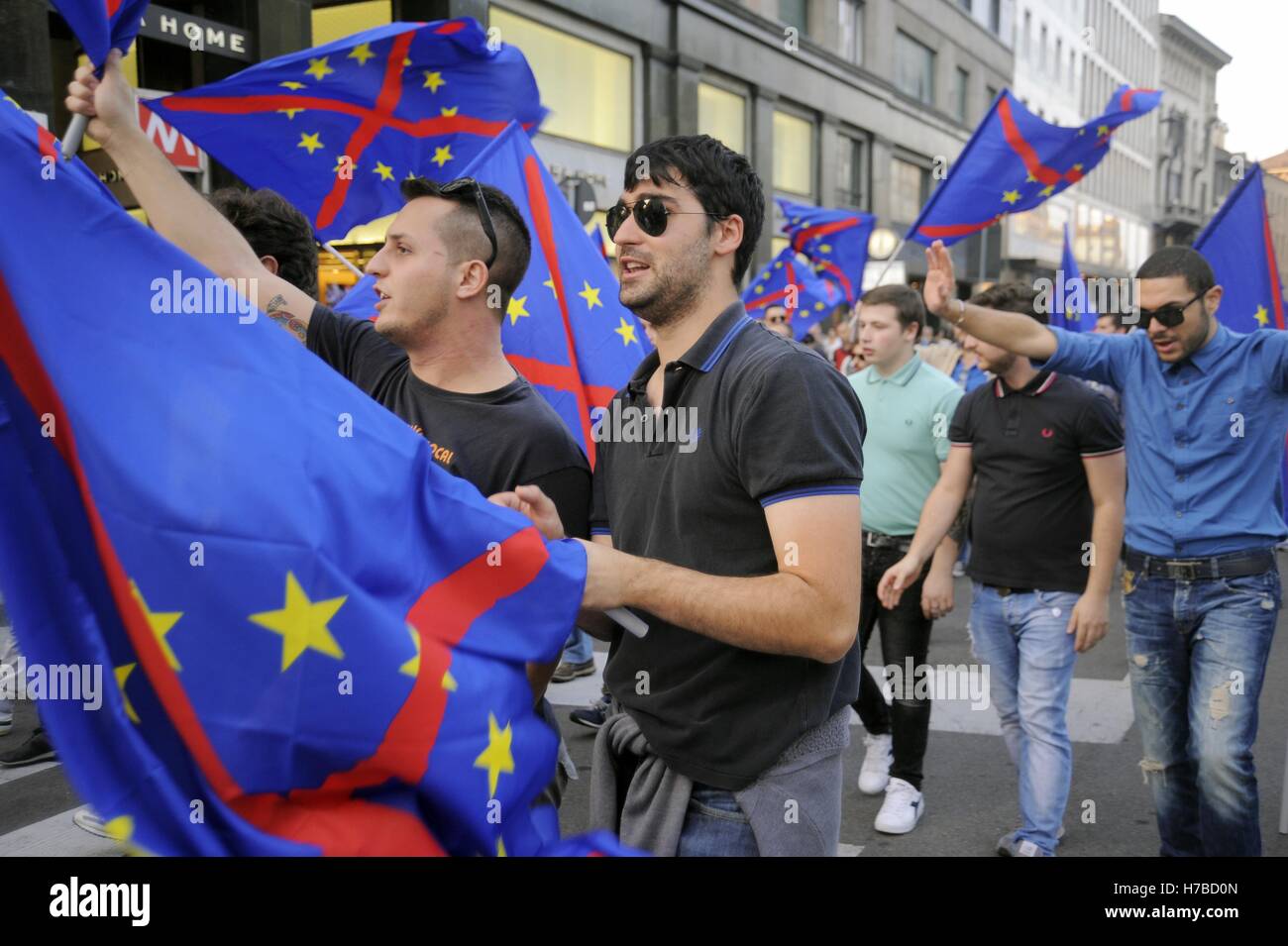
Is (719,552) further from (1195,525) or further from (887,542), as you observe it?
(887,542)

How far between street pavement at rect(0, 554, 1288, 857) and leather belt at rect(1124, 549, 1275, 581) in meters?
1.03

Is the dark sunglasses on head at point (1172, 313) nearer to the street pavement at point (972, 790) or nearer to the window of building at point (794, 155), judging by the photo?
the street pavement at point (972, 790)

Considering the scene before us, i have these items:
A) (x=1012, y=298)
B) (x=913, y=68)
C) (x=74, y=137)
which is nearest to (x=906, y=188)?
(x=913, y=68)

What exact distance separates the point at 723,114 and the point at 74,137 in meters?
23.6

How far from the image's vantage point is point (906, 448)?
5.45 m

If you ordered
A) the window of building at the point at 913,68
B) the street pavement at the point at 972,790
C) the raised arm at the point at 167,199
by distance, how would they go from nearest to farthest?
the raised arm at the point at 167,199, the street pavement at the point at 972,790, the window of building at the point at 913,68

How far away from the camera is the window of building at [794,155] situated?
27.6 m

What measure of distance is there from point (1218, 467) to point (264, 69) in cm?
390

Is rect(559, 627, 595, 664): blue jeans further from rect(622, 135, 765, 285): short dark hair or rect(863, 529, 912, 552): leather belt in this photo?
rect(622, 135, 765, 285): short dark hair

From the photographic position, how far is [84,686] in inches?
75.1

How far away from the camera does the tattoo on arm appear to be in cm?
338

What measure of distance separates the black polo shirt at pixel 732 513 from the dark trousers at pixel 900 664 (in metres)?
2.82

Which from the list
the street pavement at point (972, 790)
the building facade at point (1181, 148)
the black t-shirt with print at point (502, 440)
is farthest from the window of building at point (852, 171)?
the black t-shirt with print at point (502, 440)
